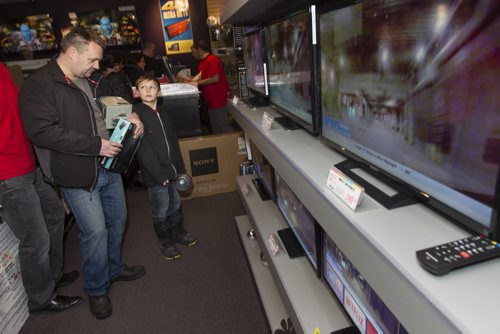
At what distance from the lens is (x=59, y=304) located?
2.11 metres

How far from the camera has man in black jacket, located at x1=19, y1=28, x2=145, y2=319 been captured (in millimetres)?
1628

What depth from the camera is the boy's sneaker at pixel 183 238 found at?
274cm

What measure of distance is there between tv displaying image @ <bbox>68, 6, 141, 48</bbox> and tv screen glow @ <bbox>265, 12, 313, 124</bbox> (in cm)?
477

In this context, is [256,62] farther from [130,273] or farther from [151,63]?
[151,63]

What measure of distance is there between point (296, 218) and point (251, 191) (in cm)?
91

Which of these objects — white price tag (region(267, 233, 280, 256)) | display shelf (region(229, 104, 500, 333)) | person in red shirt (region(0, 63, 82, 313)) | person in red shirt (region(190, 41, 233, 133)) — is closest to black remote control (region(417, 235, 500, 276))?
display shelf (region(229, 104, 500, 333))

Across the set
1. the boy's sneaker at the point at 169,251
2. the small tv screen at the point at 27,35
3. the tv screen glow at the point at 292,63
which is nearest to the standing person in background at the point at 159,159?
the boy's sneaker at the point at 169,251

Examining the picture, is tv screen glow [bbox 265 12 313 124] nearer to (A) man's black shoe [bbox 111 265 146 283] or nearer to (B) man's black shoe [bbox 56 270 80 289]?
(A) man's black shoe [bbox 111 265 146 283]

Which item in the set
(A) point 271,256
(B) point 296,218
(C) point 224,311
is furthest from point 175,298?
(B) point 296,218

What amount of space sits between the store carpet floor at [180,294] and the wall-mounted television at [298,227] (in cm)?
53

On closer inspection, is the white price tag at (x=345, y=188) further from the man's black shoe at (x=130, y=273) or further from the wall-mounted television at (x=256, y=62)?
the man's black shoe at (x=130, y=273)

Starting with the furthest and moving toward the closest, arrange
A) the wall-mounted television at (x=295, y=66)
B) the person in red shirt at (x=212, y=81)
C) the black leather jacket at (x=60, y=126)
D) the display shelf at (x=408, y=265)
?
the person in red shirt at (x=212, y=81) → the black leather jacket at (x=60, y=126) → the wall-mounted television at (x=295, y=66) → the display shelf at (x=408, y=265)

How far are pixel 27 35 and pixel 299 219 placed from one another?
20.7 feet

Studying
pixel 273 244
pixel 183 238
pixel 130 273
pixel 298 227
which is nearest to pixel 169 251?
pixel 183 238
